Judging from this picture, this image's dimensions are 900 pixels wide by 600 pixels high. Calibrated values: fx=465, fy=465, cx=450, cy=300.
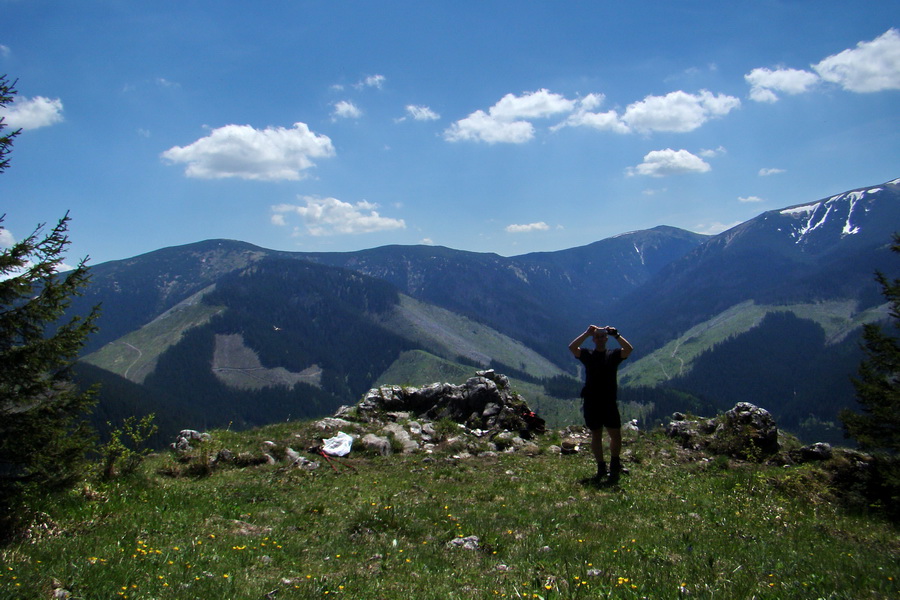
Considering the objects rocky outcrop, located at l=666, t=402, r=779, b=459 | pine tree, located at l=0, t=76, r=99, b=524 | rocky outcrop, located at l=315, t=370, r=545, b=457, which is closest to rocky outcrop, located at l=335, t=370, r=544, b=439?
rocky outcrop, located at l=315, t=370, r=545, b=457

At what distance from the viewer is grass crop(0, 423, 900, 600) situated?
661 cm

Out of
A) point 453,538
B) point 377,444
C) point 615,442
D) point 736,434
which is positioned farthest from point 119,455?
point 736,434

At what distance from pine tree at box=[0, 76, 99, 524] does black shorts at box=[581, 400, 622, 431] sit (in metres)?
12.6

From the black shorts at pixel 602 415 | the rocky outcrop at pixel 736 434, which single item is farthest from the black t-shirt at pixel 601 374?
the rocky outcrop at pixel 736 434

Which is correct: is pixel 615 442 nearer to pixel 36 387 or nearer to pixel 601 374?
pixel 601 374

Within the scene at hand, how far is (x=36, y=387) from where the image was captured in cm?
963

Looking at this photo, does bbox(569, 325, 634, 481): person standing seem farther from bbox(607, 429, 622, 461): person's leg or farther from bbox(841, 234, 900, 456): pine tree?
bbox(841, 234, 900, 456): pine tree

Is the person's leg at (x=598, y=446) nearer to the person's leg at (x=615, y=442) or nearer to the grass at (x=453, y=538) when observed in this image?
the person's leg at (x=615, y=442)

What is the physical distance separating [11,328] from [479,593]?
1036 centimetres

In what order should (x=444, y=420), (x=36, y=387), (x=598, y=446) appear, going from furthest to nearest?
(x=444, y=420), (x=598, y=446), (x=36, y=387)

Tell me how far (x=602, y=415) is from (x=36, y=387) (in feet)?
45.7

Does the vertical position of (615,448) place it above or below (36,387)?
below

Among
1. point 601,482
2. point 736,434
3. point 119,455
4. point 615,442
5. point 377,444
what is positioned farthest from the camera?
point 377,444

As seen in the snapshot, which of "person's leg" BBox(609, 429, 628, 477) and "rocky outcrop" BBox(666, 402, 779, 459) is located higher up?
"person's leg" BBox(609, 429, 628, 477)
